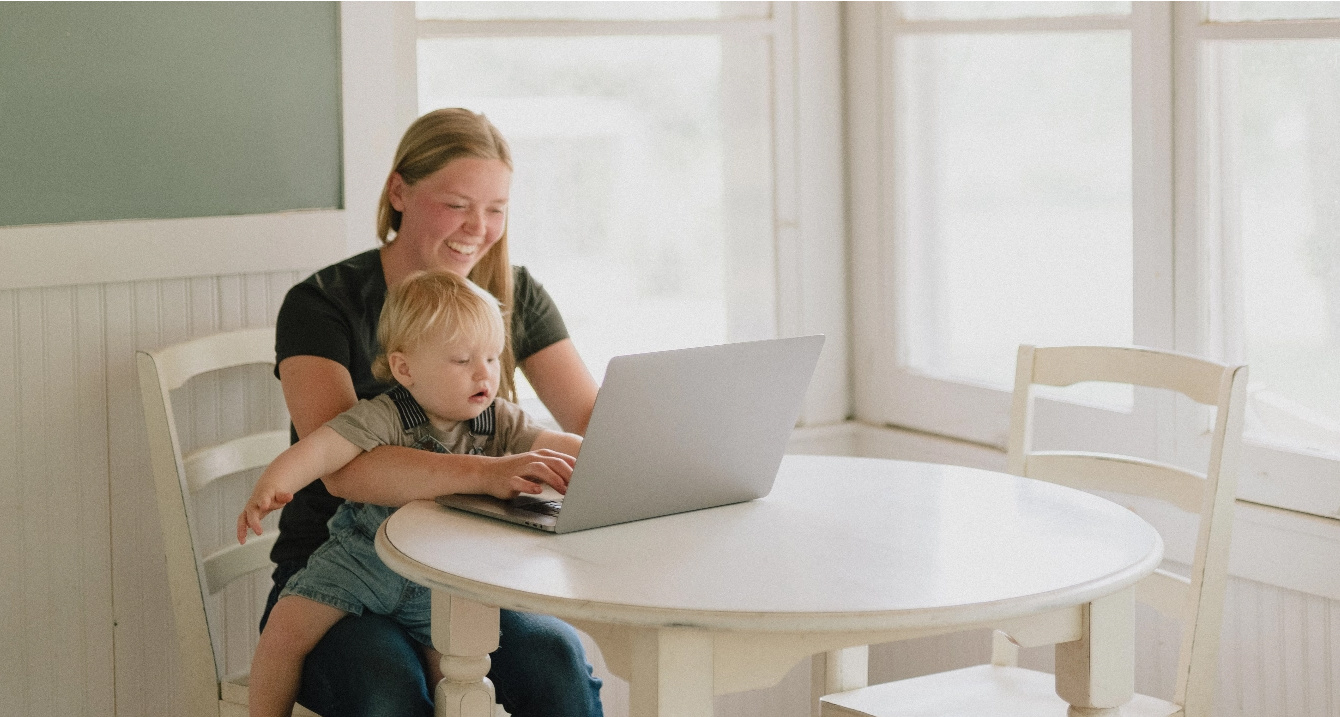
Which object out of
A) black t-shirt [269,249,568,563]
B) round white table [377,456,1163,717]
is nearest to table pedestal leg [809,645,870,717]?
round white table [377,456,1163,717]

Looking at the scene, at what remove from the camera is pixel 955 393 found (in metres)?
2.68

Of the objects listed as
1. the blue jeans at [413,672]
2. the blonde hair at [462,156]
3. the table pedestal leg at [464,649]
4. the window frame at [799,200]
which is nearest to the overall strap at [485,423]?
the blonde hair at [462,156]

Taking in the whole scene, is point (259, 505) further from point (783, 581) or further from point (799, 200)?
point (799, 200)

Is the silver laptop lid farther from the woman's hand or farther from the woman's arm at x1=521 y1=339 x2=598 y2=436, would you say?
the woman's arm at x1=521 y1=339 x2=598 y2=436

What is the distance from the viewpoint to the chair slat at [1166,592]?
6.15 ft

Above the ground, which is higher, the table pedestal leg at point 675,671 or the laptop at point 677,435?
the laptop at point 677,435

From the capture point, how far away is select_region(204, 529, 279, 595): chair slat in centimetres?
209

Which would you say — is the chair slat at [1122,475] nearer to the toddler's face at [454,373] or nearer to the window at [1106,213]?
the window at [1106,213]

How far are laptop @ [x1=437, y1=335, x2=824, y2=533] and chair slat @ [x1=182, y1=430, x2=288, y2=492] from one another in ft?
1.93

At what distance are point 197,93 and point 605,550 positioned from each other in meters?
1.18

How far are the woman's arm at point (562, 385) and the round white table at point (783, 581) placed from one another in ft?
1.49

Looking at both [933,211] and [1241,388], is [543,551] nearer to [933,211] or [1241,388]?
[1241,388]

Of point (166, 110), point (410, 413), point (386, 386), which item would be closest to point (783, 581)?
point (410, 413)

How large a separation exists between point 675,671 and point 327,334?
79cm
